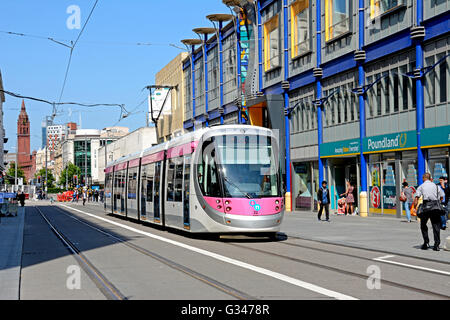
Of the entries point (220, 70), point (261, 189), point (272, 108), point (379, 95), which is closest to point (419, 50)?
point (379, 95)

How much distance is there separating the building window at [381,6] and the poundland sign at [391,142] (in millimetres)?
5333

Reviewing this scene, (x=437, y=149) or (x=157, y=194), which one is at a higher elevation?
(x=437, y=149)

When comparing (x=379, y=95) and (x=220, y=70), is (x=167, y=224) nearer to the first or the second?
(x=379, y=95)

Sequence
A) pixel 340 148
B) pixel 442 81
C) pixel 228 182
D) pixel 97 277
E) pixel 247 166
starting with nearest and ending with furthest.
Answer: pixel 97 277 < pixel 228 182 < pixel 247 166 < pixel 442 81 < pixel 340 148

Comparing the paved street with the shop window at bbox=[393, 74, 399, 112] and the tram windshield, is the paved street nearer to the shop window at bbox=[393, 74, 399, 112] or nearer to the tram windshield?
the tram windshield

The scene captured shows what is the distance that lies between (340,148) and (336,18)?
6.57 m

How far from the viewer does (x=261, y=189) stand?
1739 centimetres

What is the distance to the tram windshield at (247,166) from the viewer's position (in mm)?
17297

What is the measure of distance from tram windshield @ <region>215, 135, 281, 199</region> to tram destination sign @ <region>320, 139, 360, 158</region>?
14.5 meters

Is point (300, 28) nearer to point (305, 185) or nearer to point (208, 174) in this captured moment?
point (305, 185)

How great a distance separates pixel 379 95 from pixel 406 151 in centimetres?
333

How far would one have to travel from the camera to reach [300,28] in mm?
38062

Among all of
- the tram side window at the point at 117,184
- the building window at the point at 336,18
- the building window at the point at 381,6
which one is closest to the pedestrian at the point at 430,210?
the building window at the point at 381,6
